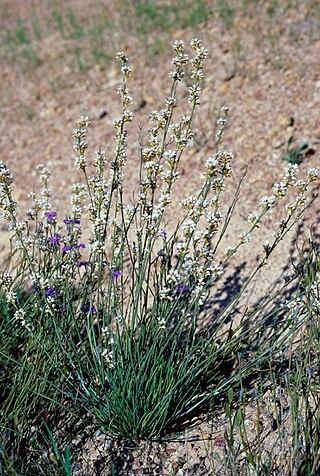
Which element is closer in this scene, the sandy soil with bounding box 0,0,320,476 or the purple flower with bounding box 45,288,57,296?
the purple flower with bounding box 45,288,57,296

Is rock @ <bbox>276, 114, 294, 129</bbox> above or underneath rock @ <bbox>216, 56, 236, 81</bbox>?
underneath

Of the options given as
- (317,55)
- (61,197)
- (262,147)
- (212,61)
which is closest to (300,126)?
(262,147)

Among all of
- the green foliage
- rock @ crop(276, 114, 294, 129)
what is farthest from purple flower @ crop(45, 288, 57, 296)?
rock @ crop(276, 114, 294, 129)

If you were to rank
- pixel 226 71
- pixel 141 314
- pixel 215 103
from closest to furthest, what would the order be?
1. pixel 141 314
2. pixel 215 103
3. pixel 226 71

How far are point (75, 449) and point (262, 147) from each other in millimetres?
2897

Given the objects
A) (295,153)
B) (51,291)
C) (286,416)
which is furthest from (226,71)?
(286,416)

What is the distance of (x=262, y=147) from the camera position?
4.64 metres

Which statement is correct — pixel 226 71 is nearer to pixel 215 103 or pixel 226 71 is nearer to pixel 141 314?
pixel 215 103

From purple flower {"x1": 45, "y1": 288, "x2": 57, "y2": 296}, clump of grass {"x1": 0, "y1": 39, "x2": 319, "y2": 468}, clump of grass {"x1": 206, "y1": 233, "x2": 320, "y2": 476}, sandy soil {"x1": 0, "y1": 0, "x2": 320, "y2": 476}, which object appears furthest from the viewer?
sandy soil {"x1": 0, "y1": 0, "x2": 320, "y2": 476}

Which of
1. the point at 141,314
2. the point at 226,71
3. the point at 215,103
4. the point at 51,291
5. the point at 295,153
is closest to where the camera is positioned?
the point at 141,314

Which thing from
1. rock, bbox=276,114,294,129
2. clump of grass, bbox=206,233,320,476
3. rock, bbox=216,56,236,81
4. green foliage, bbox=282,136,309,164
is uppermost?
rock, bbox=216,56,236,81

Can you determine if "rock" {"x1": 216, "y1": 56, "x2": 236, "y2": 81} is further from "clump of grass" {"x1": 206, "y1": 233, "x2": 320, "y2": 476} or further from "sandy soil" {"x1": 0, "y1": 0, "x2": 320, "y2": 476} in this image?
"clump of grass" {"x1": 206, "y1": 233, "x2": 320, "y2": 476}

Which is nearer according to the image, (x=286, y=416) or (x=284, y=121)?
(x=286, y=416)

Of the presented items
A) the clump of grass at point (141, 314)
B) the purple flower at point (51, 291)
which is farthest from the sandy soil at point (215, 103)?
the purple flower at point (51, 291)
